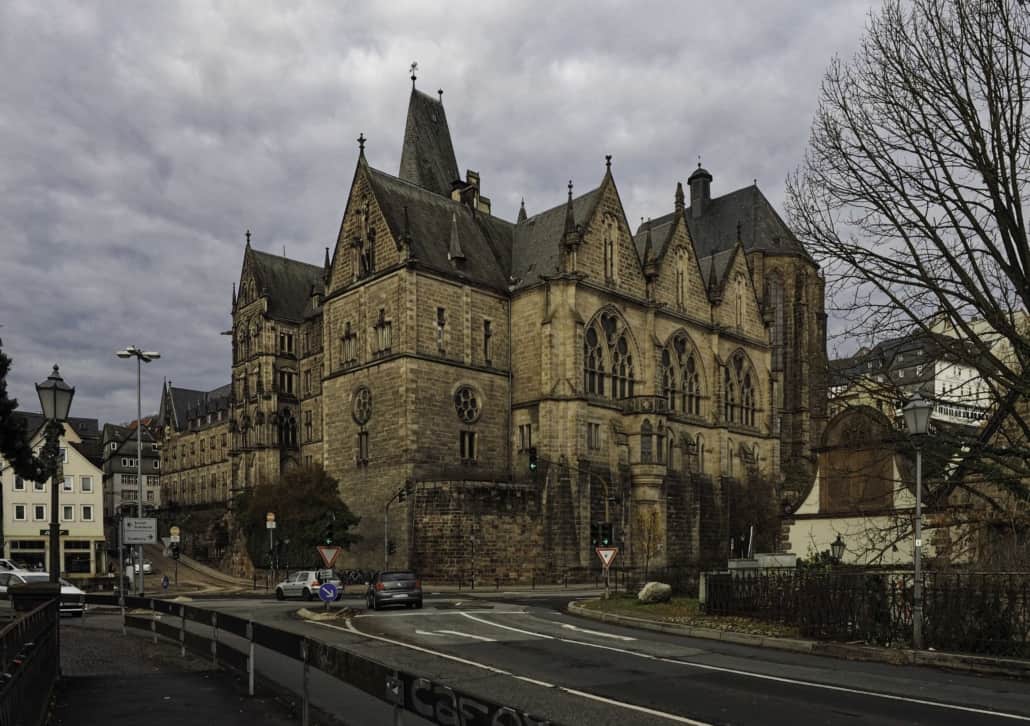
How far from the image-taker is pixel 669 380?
2221 inches

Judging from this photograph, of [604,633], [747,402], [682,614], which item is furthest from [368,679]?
[747,402]

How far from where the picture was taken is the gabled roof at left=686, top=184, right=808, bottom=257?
245ft

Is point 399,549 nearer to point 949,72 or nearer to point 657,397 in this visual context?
point 657,397

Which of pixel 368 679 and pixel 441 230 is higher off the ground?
pixel 441 230

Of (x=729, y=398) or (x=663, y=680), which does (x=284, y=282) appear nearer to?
(x=729, y=398)

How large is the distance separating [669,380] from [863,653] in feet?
136

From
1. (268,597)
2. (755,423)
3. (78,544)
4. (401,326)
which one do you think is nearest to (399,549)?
(268,597)

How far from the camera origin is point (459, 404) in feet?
158

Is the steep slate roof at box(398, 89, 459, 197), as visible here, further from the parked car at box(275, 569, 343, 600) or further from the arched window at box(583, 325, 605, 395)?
the parked car at box(275, 569, 343, 600)

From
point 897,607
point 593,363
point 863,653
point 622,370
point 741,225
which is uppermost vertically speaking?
point 741,225

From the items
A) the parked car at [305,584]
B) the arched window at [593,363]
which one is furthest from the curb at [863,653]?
the arched window at [593,363]

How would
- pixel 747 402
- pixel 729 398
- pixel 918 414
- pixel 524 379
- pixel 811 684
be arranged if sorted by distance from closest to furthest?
1. pixel 811 684
2. pixel 918 414
3. pixel 524 379
4. pixel 729 398
5. pixel 747 402

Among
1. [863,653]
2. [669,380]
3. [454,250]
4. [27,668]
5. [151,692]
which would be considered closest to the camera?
[27,668]

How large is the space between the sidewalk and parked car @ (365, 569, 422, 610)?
11.5 m
